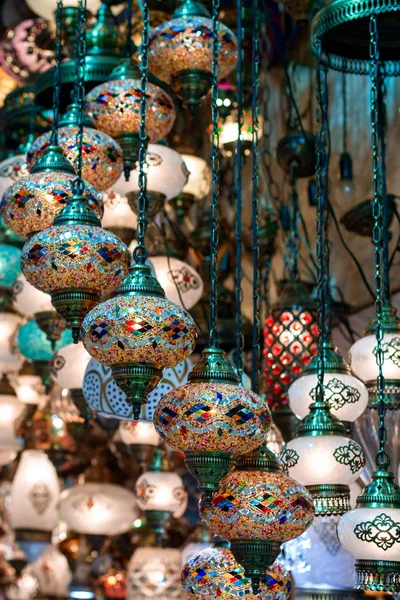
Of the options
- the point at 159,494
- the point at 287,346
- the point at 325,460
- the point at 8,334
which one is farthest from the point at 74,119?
the point at 159,494

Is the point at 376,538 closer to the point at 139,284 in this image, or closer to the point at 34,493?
the point at 139,284

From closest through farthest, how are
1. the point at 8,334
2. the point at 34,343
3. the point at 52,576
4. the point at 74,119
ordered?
the point at 74,119 < the point at 34,343 < the point at 8,334 < the point at 52,576

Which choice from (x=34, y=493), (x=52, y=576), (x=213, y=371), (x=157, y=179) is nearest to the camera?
(x=213, y=371)

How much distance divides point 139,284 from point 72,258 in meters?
0.13

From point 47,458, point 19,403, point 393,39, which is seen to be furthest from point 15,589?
point 393,39

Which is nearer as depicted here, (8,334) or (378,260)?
(378,260)

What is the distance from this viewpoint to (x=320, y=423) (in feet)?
8.67

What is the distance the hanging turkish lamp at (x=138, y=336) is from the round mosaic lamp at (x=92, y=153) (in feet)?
1.83

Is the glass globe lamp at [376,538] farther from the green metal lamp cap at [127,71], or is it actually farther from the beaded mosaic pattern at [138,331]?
the green metal lamp cap at [127,71]

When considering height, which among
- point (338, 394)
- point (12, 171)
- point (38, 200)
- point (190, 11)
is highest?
point (190, 11)

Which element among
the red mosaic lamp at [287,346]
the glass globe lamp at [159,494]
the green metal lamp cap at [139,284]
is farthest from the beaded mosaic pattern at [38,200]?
the glass globe lamp at [159,494]

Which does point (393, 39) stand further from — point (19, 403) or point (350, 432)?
point (19, 403)

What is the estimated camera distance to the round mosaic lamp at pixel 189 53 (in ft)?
9.37

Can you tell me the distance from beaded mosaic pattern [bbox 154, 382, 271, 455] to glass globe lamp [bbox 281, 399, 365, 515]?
475 mm
